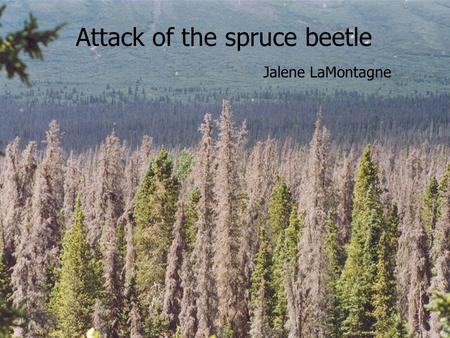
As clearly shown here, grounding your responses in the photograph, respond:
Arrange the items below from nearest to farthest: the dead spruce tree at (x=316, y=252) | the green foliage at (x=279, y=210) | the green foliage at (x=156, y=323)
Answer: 1. the green foliage at (x=156, y=323)
2. the dead spruce tree at (x=316, y=252)
3. the green foliage at (x=279, y=210)

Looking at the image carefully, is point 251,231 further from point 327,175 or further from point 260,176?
point 260,176

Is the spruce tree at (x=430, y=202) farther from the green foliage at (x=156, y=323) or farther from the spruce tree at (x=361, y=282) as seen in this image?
the green foliage at (x=156, y=323)

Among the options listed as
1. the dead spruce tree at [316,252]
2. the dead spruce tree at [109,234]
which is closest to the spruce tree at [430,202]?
the dead spruce tree at [316,252]

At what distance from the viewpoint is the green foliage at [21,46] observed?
6973 millimetres

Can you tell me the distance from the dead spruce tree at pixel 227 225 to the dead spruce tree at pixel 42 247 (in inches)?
316

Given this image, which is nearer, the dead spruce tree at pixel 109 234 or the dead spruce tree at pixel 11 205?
the dead spruce tree at pixel 109 234

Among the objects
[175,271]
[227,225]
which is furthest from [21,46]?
[175,271]

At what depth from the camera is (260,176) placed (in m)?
66.2

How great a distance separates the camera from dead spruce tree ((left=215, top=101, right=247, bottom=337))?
36.5 m

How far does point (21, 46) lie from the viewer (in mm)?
7102

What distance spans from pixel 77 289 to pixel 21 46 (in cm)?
2875

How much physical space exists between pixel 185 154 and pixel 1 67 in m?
104

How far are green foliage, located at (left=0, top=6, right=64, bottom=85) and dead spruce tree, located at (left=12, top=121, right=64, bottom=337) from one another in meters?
26.9

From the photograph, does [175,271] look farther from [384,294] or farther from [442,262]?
[442,262]
